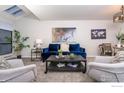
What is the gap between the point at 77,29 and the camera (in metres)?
8.50

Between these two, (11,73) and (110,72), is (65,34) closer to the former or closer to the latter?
(110,72)

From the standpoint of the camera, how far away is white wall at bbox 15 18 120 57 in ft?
27.6

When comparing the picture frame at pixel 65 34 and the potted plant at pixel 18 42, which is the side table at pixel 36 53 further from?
the picture frame at pixel 65 34

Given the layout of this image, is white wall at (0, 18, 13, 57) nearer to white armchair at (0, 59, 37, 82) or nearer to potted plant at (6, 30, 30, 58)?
potted plant at (6, 30, 30, 58)

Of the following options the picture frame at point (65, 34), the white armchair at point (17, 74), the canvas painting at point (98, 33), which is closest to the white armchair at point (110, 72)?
the white armchair at point (17, 74)

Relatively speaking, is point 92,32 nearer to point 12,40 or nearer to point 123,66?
point 12,40

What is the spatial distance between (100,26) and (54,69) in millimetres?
4645

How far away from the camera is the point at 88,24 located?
8469 millimetres

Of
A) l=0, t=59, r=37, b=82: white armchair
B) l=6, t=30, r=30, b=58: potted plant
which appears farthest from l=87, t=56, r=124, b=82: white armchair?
l=6, t=30, r=30, b=58: potted plant

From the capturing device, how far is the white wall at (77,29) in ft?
27.6

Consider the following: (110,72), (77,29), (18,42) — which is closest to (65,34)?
(77,29)

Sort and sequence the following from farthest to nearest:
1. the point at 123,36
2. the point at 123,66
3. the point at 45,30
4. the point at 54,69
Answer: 1. the point at 45,30
2. the point at 123,36
3. the point at 54,69
4. the point at 123,66
